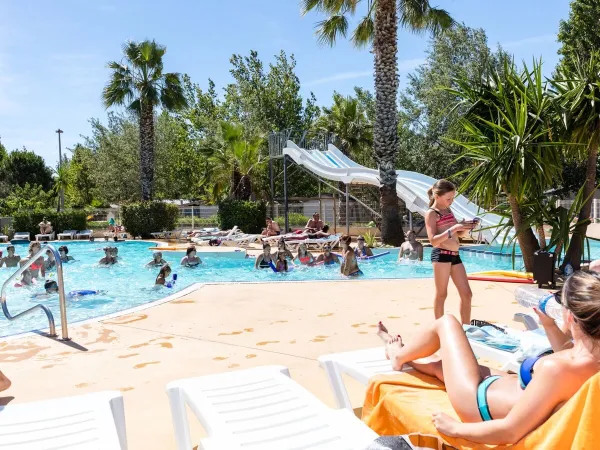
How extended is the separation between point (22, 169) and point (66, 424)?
5341cm

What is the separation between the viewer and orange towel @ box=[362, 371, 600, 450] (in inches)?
64.6

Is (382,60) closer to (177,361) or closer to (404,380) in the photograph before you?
(177,361)

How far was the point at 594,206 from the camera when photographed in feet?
80.5

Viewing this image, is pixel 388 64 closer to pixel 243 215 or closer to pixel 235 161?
pixel 243 215

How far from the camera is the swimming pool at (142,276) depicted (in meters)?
8.97

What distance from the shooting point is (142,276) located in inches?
500

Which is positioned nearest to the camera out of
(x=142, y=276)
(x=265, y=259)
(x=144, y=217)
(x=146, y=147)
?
(x=265, y=259)

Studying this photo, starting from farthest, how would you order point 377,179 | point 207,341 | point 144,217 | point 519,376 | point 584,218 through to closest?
point 144,217 < point 377,179 < point 584,218 < point 207,341 < point 519,376

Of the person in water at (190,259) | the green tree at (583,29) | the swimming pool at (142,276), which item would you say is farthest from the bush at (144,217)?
the green tree at (583,29)

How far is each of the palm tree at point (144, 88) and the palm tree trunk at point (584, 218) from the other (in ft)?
66.4

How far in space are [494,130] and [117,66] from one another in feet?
69.4

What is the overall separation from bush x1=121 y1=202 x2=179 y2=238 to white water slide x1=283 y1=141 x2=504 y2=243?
21.0 ft

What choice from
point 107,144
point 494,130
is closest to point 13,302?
point 494,130

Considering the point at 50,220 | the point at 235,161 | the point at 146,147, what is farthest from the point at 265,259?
the point at 50,220
